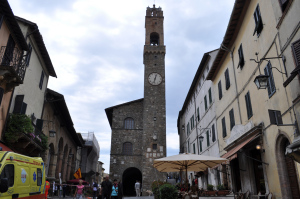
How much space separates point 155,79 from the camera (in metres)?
32.8

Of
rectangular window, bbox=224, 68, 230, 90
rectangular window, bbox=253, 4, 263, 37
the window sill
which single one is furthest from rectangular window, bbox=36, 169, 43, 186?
rectangular window, bbox=224, 68, 230, 90

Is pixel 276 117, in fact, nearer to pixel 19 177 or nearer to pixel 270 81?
pixel 270 81

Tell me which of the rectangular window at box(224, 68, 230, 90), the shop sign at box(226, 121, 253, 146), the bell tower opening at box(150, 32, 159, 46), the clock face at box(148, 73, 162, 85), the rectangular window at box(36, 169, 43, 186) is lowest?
the rectangular window at box(36, 169, 43, 186)

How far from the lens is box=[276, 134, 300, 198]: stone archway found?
870 centimetres

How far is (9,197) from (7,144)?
6.71 m

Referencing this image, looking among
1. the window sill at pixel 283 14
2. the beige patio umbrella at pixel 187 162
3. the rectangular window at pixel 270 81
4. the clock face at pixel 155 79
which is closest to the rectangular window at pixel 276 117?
the rectangular window at pixel 270 81

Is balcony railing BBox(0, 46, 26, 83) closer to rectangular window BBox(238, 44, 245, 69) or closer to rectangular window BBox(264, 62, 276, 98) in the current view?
rectangular window BBox(264, 62, 276, 98)

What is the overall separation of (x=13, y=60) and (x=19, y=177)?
717cm

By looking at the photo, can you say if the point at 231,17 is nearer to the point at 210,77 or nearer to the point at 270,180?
the point at 210,77

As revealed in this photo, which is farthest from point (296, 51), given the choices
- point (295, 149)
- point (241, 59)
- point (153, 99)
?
point (153, 99)

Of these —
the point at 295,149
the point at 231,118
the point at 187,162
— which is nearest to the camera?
the point at 295,149

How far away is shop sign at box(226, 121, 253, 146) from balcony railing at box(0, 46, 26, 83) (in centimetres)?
1127

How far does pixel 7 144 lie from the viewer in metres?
11.8

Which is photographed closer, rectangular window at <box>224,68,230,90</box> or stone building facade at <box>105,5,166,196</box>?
rectangular window at <box>224,68,230,90</box>
